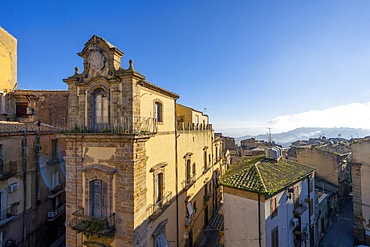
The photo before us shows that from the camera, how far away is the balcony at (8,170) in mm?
14905

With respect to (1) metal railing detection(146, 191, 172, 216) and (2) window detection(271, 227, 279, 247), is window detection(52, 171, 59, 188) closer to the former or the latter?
(1) metal railing detection(146, 191, 172, 216)

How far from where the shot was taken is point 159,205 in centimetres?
1334

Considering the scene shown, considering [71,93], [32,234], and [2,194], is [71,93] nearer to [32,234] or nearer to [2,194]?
[2,194]

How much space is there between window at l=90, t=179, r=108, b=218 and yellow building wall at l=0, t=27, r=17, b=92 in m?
20.5

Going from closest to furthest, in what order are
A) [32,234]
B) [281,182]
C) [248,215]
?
[248,215], [281,182], [32,234]

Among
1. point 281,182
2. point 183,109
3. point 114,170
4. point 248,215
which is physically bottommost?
point 248,215

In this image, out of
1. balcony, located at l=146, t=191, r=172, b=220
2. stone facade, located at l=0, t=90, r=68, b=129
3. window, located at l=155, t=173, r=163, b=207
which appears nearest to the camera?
balcony, located at l=146, t=191, r=172, b=220

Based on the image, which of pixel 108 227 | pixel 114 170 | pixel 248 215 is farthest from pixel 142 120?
pixel 248 215

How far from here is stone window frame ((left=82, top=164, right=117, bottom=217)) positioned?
11.0m

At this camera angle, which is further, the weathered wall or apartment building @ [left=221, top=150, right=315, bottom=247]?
the weathered wall

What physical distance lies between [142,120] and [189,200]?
33.6ft

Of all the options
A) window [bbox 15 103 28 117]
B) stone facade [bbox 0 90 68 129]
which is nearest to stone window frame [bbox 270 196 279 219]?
stone facade [bbox 0 90 68 129]

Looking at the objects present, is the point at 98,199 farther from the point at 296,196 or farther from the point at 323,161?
the point at 323,161

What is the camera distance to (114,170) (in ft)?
35.9
